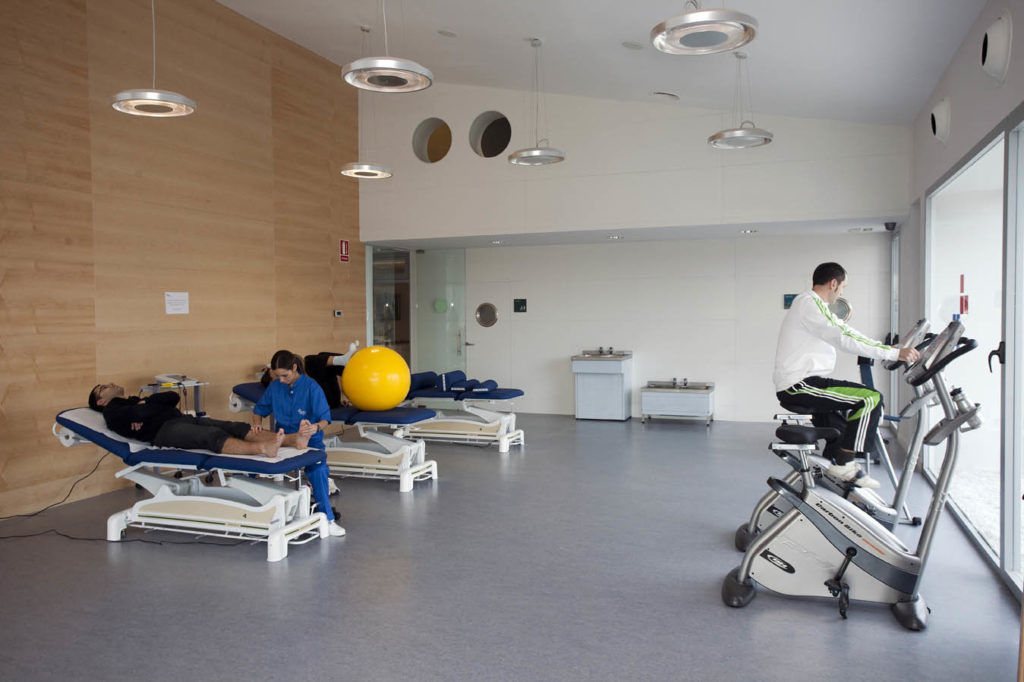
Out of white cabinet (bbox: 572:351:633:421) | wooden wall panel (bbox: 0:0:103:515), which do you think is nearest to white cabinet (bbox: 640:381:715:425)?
white cabinet (bbox: 572:351:633:421)

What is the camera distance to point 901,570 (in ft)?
11.1

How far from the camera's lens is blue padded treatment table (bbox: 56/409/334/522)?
454cm

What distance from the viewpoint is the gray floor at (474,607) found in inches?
119

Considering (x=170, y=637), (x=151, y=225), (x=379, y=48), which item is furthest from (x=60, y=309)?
(x=379, y=48)

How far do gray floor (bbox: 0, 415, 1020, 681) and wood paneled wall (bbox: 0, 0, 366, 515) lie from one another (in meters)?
1.13

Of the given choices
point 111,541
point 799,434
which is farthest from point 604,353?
point 111,541

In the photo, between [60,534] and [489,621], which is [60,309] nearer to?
[60,534]

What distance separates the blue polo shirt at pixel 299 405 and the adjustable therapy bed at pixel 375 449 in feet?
2.90

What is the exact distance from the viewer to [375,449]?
249 inches

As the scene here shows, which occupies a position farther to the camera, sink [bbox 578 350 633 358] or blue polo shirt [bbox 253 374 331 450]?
sink [bbox 578 350 633 358]

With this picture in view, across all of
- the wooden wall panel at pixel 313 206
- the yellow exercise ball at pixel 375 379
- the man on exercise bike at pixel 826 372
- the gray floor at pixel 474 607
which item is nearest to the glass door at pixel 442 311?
the wooden wall panel at pixel 313 206

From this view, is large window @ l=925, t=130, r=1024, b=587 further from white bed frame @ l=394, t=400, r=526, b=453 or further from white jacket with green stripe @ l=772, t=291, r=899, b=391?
white bed frame @ l=394, t=400, r=526, b=453

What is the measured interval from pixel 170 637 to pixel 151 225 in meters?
4.20

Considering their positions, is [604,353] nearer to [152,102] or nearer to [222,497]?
[222,497]
